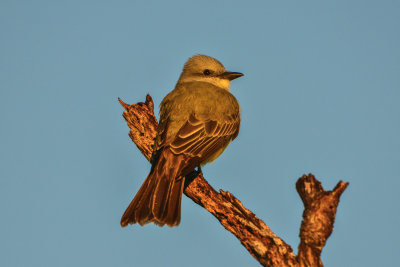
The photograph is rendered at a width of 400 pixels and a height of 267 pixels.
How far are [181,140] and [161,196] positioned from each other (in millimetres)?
945

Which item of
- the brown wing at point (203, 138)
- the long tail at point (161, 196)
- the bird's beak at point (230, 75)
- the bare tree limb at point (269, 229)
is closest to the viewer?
the bare tree limb at point (269, 229)

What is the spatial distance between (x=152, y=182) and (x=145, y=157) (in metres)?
1.32

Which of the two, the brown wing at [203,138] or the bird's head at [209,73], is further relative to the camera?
the bird's head at [209,73]

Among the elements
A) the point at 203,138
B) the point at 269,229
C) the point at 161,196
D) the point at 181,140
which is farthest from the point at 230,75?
the point at 269,229

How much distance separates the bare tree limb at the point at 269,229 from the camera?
454 centimetres

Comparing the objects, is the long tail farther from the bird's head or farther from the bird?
the bird's head

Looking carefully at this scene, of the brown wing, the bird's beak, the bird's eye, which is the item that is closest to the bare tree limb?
the brown wing

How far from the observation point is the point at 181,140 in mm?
6664

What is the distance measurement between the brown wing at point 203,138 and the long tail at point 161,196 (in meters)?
0.19

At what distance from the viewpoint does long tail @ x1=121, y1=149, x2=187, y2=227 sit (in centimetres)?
583

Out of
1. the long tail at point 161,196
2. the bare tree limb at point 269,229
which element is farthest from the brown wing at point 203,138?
the bare tree limb at point 269,229

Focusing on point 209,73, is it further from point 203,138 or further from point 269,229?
point 269,229

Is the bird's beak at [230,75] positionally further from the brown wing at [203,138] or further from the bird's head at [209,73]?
the brown wing at [203,138]

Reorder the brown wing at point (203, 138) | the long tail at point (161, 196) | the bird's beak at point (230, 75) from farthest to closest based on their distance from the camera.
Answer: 1. the bird's beak at point (230, 75)
2. the brown wing at point (203, 138)
3. the long tail at point (161, 196)
